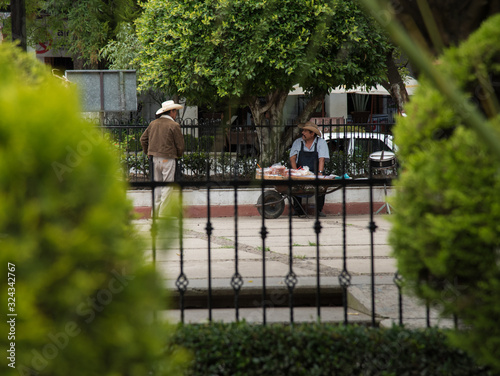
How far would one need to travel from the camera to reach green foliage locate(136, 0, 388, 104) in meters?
11.0

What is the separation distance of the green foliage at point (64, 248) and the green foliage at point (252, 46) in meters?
9.15

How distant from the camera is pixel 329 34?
37.2ft

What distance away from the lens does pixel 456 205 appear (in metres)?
2.35

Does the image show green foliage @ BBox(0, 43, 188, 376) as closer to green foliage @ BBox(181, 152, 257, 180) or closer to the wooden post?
the wooden post

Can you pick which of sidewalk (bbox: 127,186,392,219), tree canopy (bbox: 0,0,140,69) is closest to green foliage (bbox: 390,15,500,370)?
sidewalk (bbox: 127,186,392,219)

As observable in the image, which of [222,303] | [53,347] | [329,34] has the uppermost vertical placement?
[329,34]

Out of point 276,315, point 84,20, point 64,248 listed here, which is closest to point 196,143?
point 84,20

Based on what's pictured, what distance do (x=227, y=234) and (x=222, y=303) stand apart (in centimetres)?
379

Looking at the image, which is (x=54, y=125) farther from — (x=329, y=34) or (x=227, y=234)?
(x=329, y=34)

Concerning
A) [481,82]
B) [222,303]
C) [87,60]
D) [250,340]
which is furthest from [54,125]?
[87,60]

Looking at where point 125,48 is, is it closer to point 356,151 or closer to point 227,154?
point 227,154

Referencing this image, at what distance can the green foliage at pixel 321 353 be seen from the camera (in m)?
3.21

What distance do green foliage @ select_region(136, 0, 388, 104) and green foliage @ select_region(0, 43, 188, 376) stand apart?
9.15 m

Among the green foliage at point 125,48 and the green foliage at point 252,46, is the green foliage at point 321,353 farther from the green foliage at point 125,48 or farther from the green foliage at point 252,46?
the green foliage at point 125,48
